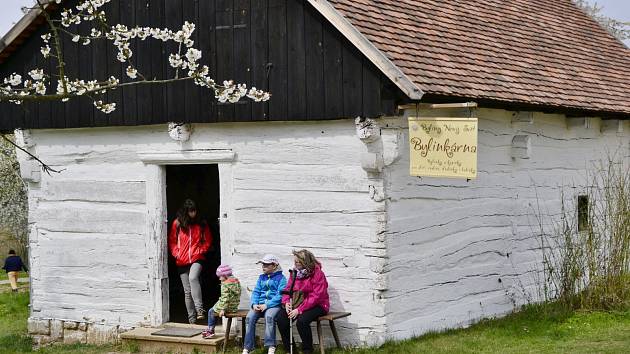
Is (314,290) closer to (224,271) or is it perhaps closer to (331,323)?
(331,323)

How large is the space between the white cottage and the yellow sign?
207 mm

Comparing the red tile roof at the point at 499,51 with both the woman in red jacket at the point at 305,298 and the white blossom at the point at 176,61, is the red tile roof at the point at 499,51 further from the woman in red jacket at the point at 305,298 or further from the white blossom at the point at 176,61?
the woman in red jacket at the point at 305,298

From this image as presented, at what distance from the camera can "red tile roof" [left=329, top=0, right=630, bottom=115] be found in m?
10.8

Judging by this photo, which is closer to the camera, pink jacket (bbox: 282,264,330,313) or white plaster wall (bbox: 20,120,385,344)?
pink jacket (bbox: 282,264,330,313)

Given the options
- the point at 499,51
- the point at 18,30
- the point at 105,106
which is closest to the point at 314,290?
the point at 105,106

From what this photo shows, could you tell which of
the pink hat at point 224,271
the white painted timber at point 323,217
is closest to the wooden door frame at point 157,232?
the white painted timber at point 323,217

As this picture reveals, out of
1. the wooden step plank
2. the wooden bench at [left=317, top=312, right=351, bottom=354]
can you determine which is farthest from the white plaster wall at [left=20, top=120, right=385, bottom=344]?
the wooden step plank

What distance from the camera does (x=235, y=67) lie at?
11.4 meters

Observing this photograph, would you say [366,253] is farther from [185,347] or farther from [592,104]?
[592,104]

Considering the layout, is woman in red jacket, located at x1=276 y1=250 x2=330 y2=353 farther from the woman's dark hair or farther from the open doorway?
the open doorway

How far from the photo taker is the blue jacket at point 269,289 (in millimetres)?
10711

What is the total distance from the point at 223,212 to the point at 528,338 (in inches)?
150

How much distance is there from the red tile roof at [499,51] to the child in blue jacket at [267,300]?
8.50 feet

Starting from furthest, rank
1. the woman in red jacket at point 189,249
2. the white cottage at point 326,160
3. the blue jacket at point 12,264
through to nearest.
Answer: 1. the blue jacket at point 12,264
2. the woman in red jacket at point 189,249
3. the white cottage at point 326,160
